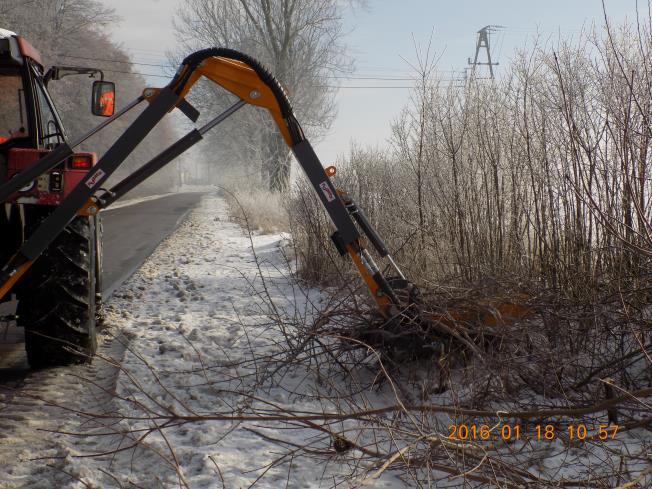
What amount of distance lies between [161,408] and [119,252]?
741 centimetres

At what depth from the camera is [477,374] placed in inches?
125

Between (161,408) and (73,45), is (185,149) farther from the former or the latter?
(73,45)

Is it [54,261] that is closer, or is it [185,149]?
[185,149]

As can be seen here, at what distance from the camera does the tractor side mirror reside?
416cm

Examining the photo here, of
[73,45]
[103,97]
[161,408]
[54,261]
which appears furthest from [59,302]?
[73,45]

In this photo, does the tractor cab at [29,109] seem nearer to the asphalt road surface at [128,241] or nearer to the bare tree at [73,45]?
the asphalt road surface at [128,241]

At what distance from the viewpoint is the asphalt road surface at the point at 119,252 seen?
168 inches

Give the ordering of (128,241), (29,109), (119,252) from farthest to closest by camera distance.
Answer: (128,241), (119,252), (29,109)

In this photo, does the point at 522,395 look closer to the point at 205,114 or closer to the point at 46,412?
the point at 46,412
